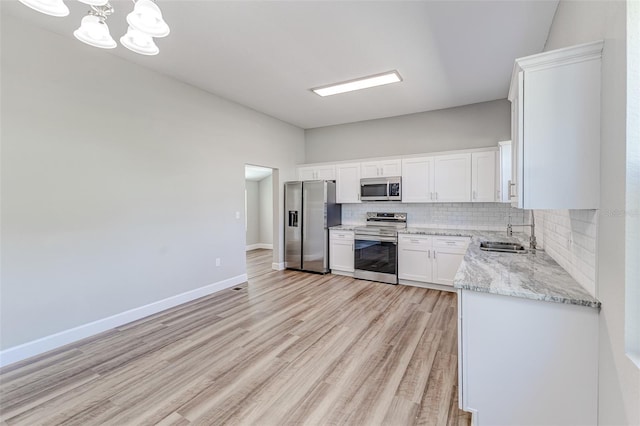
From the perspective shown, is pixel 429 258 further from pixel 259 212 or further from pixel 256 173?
pixel 259 212

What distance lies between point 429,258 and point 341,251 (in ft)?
5.28

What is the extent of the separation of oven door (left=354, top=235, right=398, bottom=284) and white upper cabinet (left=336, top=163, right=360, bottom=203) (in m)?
0.89

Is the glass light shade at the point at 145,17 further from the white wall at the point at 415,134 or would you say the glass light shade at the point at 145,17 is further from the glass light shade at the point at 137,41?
the white wall at the point at 415,134

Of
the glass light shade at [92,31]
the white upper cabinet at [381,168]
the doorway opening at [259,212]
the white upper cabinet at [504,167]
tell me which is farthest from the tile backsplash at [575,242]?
the doorway opening at [259,212]

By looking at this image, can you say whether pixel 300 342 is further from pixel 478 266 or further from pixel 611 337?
pixel 611 337

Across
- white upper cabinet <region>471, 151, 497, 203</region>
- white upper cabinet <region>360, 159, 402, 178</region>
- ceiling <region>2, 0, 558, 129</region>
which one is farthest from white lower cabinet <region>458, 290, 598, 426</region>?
white upper cabinet <region>360, 159, 402, 178</region>

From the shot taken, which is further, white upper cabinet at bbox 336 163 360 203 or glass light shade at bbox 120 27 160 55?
white upper cabinet at bbox 336 163 360 203

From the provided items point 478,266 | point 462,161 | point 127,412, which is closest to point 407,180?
point 462,161

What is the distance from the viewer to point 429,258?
14.6ft

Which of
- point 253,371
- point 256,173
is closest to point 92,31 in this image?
point 253,371

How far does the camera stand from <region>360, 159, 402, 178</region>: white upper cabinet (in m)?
5.02

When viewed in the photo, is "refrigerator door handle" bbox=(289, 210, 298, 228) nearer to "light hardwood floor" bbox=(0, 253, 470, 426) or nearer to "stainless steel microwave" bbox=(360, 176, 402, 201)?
"stainless steel microwave" bbox=(360, 176, 402, 201)

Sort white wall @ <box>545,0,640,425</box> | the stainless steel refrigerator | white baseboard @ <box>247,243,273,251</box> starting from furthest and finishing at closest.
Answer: white baseboard @ <box>247,243,273,251</box> < the stainless steel refrigerator < white wall @ <box>545,0,640,425</box>

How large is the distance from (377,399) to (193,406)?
50.6 inches
